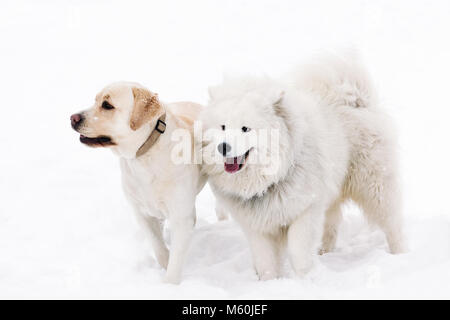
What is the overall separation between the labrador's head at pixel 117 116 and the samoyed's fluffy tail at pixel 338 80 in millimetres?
1546

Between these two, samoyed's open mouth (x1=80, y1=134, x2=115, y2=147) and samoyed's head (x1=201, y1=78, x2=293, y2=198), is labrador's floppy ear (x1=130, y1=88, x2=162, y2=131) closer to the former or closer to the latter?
samoyed's open mouth (x1=80, y1=134, x2=115, y2=147)

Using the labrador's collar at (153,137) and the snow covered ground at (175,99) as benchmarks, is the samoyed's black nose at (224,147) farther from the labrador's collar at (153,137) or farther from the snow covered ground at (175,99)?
the snow covered ground at (175,99)

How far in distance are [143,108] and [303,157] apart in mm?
1239

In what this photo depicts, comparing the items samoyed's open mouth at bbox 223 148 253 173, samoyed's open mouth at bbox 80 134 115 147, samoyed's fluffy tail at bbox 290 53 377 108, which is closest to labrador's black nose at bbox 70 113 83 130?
samoyed's open mouth at bbox 80 134 115 147

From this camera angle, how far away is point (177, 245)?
3.62 meters

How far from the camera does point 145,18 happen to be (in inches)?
720

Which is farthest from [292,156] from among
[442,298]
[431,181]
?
[431,181]

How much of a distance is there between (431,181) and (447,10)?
11430 mm

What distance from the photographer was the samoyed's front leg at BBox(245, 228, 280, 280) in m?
3.81

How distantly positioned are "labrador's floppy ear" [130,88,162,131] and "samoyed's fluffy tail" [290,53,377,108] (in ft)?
4.85

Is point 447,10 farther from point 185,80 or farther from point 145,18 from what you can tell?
point 145,18

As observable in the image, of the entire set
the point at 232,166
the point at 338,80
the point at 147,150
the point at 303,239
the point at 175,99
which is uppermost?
the point at 338,80

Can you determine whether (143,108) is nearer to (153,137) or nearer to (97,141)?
(153,137)

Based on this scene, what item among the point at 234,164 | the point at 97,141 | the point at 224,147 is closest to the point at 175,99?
the point at 97,141
